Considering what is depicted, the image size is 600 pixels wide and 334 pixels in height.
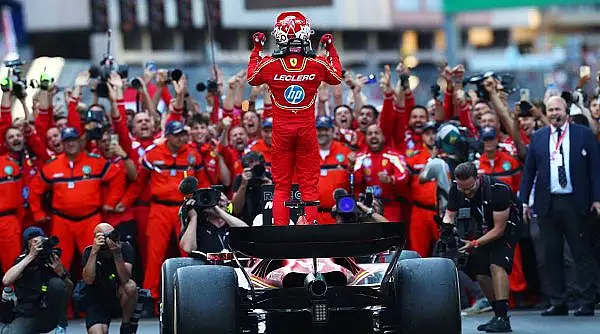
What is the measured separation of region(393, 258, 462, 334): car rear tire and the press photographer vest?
2.76 meters

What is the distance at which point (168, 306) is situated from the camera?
11.4 meters

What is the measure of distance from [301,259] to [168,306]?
104 cm

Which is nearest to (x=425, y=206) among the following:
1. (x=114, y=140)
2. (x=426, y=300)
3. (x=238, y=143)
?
(x=238, y=143)

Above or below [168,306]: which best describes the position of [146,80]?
above

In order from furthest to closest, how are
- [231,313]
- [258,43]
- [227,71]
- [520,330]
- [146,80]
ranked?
[227,71] → [146,80] → [520,330] → [258,43] → [231,313]

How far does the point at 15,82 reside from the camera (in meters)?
16.1

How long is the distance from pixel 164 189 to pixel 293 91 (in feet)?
11.8

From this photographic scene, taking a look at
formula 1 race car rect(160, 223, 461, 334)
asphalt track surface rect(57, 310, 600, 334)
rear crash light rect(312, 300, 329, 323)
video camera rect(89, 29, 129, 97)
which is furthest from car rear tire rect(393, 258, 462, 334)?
video camera rect(89, 29, 129, 97)

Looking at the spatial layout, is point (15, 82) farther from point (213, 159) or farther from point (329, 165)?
point (329, 165)

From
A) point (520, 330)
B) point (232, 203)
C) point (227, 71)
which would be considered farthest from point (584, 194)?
point (227, 71)

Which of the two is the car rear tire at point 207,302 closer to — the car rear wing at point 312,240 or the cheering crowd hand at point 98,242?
the car rear wing at point 312,240

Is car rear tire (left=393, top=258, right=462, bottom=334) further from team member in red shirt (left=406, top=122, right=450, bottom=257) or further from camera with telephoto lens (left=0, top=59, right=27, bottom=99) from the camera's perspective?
camera with telephoto lens (left=0, top=59, right=27, bottom=99)

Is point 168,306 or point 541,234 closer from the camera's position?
point 168,306

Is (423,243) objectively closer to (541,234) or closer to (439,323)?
(541,234)
